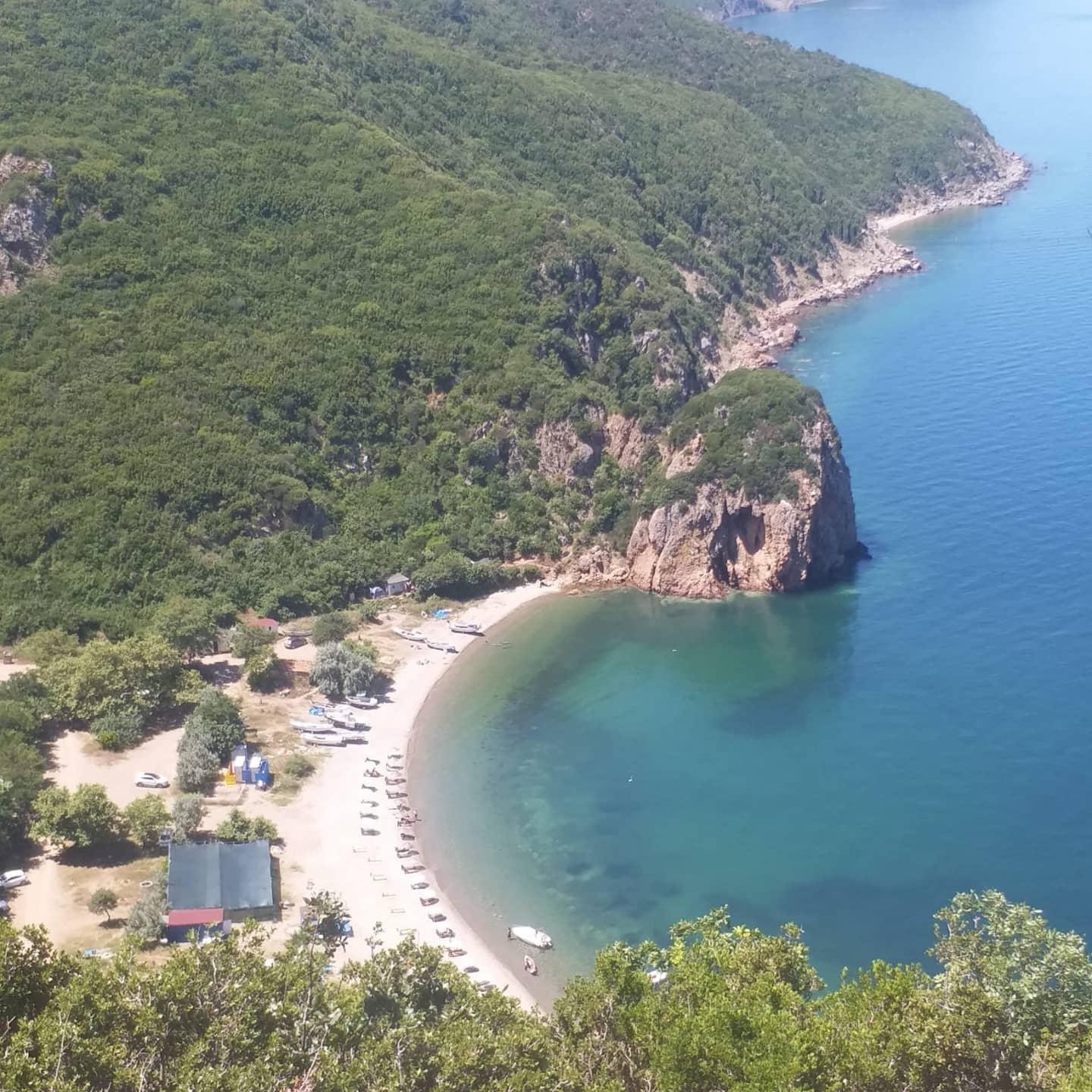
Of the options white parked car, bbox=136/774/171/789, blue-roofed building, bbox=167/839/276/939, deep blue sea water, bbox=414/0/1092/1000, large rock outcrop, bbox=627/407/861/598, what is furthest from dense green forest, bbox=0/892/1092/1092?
large rock outcrop, bbox=627/407/861/598

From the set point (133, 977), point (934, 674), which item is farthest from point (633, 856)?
point (133, 977)

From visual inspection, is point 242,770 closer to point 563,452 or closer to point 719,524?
point 719,524

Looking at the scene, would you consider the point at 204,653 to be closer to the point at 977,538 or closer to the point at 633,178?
the point at 977,538

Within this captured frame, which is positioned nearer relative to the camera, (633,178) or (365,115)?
(365,115)

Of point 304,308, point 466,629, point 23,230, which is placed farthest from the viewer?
point 304,308

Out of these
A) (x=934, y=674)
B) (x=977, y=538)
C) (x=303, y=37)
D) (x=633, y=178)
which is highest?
(x=303, y=37)

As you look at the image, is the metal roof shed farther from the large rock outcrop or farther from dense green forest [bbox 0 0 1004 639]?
the large rock outcrop

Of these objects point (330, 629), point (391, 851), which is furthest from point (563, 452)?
point (391, 851)
